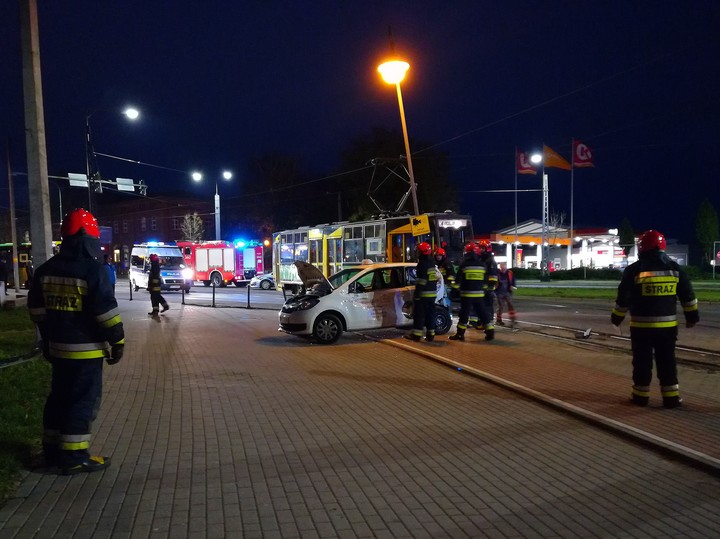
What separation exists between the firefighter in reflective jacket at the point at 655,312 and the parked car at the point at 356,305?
6.34 meters

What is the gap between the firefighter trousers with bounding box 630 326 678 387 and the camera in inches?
271

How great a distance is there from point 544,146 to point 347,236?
63.8 feet

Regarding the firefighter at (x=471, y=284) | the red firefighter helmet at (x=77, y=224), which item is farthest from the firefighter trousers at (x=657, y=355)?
the red firefighter helmet at (x=77, y=224)

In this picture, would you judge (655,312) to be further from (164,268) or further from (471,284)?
(164,268)

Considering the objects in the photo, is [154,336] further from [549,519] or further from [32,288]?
[549,519]

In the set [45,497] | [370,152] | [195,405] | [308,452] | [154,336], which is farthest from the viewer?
[370,152]

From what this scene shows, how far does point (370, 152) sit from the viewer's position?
50.9m

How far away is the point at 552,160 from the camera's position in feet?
131

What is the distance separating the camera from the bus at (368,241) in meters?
22.2

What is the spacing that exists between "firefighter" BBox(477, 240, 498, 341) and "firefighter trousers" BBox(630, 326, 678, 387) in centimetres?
541

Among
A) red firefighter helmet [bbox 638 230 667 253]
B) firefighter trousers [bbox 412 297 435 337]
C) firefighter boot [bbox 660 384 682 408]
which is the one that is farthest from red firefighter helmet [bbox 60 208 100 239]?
firefighter trousers [bbox 412 297 435 337]

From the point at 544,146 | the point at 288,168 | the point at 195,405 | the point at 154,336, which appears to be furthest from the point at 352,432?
the point at 288,168

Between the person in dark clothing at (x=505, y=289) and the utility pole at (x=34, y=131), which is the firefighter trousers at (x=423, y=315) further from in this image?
the utility pole at (x=34, y=131)

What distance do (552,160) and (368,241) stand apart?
66.5ft
